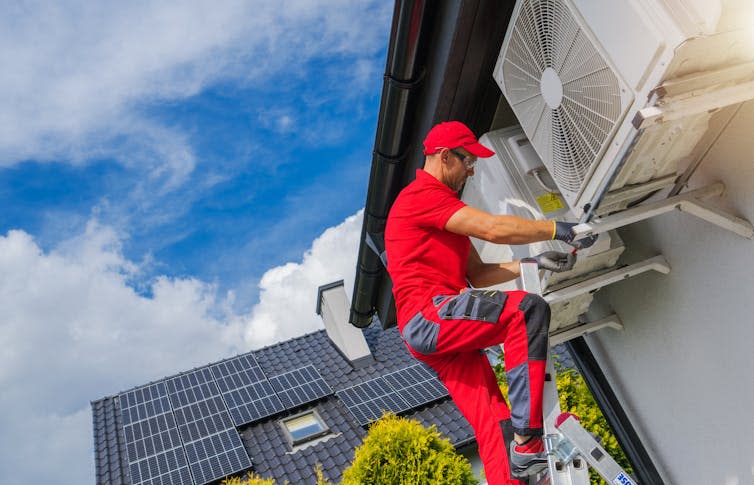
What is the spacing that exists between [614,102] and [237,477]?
7.50 m

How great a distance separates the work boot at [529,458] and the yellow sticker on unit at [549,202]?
3.78 ft

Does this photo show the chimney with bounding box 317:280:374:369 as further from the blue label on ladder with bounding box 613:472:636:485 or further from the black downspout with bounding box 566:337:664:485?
the blue label on ladder with bounding box 613:472:636:485

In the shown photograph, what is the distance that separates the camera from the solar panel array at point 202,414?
8.66 meters

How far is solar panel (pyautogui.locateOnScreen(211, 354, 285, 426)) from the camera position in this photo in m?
9.70

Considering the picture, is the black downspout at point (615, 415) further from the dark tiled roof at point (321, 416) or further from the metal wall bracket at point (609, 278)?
the dark tiled roof at point (321, 416)

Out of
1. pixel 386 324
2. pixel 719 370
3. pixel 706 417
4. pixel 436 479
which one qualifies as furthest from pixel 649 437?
pixel 436 479

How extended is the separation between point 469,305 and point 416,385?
7722 millimetres

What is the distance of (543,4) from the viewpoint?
8.83ft


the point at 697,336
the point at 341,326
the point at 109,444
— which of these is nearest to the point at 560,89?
the point at 697,336

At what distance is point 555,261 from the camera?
2949mm

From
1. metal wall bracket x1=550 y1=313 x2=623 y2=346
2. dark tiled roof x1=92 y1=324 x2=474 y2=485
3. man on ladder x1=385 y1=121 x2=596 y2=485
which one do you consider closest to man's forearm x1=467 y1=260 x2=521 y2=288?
man on ladder x1=385 y1=121 x2=596 y2=485

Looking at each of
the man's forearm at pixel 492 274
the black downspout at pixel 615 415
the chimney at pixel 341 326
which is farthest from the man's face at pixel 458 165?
the chimney at pixel 341 326

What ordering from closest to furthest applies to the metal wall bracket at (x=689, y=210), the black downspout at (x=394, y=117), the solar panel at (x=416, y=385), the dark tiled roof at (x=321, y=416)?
the metal wall bracket at (x=689, y=210) → the black downspout at (x=394, y=117) → the dark tiled roof at (x=321, y=416) → the solar panel at (x=416, y=385)

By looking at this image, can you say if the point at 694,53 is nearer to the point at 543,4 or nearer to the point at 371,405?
the point at 543,4
